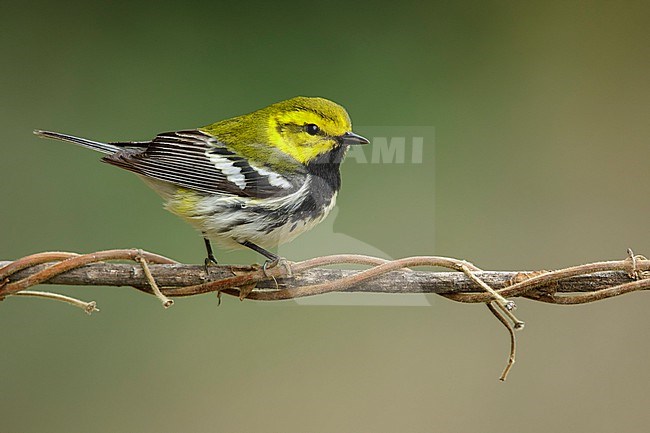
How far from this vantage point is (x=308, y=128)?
62.3 inches

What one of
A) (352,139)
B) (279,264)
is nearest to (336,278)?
(279,264)

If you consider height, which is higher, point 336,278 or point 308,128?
point 308,128

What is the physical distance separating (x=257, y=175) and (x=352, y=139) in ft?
0.67

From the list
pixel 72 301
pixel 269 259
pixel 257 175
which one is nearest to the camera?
pixel 72 301

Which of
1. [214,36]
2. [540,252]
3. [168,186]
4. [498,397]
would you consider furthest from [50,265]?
[540,252]

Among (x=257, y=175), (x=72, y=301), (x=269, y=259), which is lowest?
(x=72, y=301)

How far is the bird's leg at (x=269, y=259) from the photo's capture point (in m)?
1.34

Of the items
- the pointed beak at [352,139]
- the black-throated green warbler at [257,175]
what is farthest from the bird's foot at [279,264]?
the pointed beak at [352,139]

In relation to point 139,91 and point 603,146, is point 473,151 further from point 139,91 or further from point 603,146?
point 139,91

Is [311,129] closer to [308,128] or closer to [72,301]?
[308,128]

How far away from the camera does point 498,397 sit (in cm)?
223

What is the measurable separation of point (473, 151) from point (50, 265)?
1579mm

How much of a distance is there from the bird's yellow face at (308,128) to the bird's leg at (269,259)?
19 centimetres

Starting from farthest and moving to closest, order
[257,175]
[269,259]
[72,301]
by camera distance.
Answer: [257,175], [269,259], [72,301]
